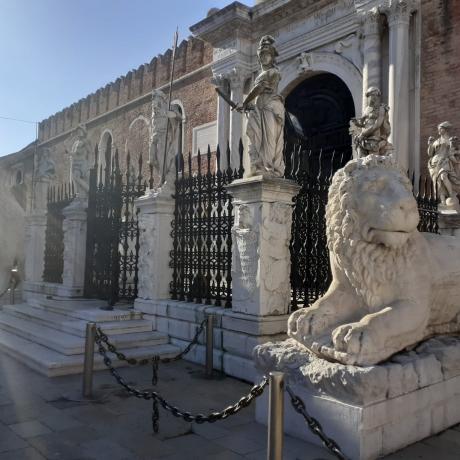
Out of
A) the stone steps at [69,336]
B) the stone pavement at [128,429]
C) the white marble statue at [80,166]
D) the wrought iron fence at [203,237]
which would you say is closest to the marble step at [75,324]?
the stone steps at [69,336]

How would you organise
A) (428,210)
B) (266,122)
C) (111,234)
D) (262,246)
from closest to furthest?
(262,246), (266,122), (111,234), (428,210)

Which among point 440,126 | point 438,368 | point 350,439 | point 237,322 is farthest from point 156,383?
point 440,126

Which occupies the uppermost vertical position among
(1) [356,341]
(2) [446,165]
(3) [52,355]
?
(2) [446,165]

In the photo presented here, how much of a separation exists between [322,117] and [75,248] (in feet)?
22.9

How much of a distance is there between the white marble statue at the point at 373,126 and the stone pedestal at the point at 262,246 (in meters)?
2.57

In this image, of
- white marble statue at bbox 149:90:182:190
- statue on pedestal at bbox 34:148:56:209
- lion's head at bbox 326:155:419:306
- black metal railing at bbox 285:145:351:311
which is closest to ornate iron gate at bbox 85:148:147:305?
white marble statue at bbox 149:90:182:190

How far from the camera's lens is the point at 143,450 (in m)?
3.46

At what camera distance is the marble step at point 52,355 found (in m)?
5.55

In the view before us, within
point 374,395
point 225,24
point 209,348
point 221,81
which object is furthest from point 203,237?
point 225,24

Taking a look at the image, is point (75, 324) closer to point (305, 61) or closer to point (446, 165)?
point (446, 165)

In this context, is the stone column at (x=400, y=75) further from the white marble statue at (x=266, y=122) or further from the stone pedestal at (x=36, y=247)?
the stone pedestal at (x=36, y=247)

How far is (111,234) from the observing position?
8289 millimetres

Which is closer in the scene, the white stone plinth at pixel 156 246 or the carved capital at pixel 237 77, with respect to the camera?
the white stone plinth at pixel 156 246

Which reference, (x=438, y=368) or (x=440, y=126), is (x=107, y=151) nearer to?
(x=440, y=126)
